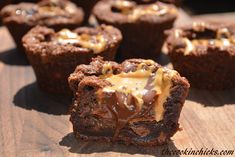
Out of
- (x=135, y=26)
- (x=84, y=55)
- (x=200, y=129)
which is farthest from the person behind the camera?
(x=135, y=26)

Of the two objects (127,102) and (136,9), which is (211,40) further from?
(127,102)

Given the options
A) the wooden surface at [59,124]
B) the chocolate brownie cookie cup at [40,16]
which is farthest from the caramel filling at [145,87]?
the chocolate brownie cookie cup at [40,16]

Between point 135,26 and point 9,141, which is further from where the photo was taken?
point 135,26

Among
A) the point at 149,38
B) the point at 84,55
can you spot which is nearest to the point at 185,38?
the point at 149,38

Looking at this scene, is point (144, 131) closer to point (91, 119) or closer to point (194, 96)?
point (91, 119)

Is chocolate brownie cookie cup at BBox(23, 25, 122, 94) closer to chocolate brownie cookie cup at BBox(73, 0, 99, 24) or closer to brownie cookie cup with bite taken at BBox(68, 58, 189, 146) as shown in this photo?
brownie cookie cup with bite taken at BBox(68, 58, 189, 146)
